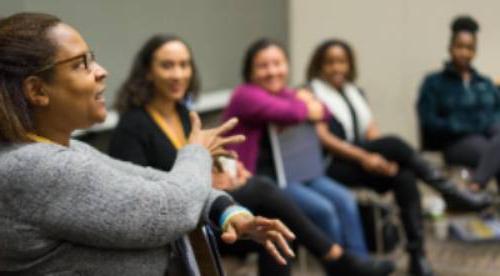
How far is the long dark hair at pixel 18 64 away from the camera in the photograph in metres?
1.24

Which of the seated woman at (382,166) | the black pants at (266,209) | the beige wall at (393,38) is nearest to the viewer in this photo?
the black pants at (266,209)

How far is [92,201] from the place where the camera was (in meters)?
1.20

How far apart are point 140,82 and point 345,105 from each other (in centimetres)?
141

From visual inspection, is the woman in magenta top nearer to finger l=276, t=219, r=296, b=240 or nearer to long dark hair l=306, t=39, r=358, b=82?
long dark hair l=306, t=39, r=358, b=82

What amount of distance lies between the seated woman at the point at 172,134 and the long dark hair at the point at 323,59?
1143 millimetres

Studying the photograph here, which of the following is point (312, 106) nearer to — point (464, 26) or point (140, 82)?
point (140, 82)

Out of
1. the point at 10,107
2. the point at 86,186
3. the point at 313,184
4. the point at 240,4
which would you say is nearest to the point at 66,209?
the point at 86,186

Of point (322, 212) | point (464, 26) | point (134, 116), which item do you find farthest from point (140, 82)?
point (464, 26)

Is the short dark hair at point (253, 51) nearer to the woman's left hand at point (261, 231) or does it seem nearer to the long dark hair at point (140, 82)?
the long dark hair at point (140, 82)

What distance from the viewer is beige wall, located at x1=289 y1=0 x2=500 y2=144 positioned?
4426 mm

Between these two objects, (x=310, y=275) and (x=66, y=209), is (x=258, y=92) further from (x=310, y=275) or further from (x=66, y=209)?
(x=66, y=209)

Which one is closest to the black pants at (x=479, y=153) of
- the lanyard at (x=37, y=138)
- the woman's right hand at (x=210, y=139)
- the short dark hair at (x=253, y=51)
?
the short dark hair at (x=253, y=51)

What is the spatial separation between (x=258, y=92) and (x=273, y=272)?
1.00 meters

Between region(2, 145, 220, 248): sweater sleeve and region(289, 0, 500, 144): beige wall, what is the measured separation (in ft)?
11.6
